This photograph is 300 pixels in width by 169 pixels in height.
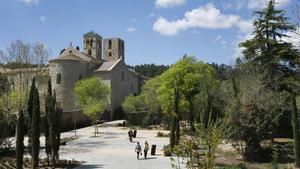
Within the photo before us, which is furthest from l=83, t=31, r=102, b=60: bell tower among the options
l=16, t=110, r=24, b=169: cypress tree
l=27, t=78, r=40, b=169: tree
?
l=16, t=110, r=24, b=169: cypress tree

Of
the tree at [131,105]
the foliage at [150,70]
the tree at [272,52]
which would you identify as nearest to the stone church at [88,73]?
the tree at [131,105]

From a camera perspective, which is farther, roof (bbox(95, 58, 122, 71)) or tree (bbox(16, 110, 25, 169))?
roof (bbox(95, 58, 122, 71))

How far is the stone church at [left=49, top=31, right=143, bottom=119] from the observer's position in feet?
192

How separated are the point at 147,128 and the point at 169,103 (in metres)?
10.5

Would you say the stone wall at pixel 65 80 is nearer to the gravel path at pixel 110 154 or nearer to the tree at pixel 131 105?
the tree at pixel 131 105

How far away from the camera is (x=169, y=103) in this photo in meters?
42.0

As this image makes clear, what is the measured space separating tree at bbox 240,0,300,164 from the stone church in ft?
85.5

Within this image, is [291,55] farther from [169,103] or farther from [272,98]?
[169,103]

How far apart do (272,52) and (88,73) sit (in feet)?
119

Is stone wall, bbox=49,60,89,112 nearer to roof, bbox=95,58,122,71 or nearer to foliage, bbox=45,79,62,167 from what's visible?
roof, bbox=95,58,122,71

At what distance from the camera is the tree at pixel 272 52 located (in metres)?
33.3

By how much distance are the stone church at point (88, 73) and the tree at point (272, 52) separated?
26053 millimetres

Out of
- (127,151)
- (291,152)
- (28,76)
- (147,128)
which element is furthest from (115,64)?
(291,152)

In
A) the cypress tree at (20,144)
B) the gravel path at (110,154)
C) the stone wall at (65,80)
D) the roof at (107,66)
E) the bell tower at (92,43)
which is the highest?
the bell tower at (92,43)
